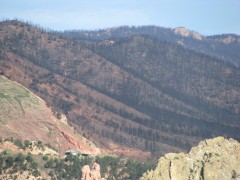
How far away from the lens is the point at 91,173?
120 m

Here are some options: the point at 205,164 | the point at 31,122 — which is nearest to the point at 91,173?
the point at 31,122

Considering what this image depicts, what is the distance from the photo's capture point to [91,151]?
161 metres

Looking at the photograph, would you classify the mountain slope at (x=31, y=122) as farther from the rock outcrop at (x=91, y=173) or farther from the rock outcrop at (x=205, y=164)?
the rock outcrop at (x=205, y=164)

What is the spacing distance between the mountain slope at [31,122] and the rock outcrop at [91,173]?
26457 mm

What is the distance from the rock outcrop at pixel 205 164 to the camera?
6712 cm

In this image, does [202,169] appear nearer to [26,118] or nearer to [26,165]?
[26,165]

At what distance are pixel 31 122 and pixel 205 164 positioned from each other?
91.3 meters

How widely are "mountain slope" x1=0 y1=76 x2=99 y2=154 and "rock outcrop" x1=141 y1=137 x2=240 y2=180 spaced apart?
7538 cm

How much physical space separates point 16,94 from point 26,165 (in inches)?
1976

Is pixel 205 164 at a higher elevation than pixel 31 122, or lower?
higher

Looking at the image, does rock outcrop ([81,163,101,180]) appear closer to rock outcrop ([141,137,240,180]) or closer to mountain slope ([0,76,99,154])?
mountain slope ([0,76,99,154])

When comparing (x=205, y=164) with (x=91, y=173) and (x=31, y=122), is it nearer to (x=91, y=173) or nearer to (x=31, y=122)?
(x=91, y=173)

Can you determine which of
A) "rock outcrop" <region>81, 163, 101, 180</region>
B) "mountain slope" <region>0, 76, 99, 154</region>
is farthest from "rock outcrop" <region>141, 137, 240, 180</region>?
"mountain slope" <region>0, 76, 99, 154</region>

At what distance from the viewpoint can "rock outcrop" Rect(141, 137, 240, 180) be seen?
67.1 m
